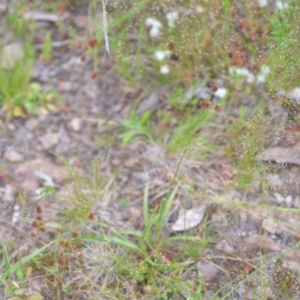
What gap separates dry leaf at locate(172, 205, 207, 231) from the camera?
2131mm

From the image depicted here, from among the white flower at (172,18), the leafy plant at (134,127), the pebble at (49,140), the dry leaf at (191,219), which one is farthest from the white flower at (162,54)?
the dry leaf at (191,219)

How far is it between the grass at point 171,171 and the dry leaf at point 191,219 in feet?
0.08

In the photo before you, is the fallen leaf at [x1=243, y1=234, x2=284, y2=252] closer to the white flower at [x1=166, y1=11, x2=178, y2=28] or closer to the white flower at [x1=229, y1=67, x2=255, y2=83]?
the white flower at [x1=229, y1=67, x2=255, y2=83]

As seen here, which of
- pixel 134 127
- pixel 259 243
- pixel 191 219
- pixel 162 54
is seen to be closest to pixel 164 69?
pixel 162 54

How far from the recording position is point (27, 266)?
78.9 inches

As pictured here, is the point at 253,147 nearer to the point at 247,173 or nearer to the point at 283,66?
the point at 247,173

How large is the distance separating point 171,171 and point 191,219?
266 mm

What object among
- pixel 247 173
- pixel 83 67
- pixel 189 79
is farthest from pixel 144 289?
pixel 83 67

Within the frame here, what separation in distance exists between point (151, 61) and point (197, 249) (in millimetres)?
1044

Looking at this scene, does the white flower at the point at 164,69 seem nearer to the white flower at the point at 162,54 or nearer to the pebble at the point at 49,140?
the white flower at the point at 162,54

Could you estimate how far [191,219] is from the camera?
214 cm

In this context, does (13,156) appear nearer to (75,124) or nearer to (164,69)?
(75,124)

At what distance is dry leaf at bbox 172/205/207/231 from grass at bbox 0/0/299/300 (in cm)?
3

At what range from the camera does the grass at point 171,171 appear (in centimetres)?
194
